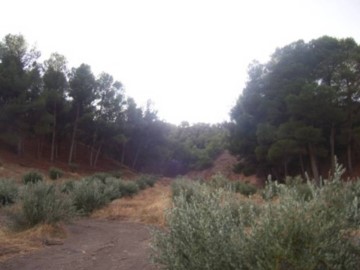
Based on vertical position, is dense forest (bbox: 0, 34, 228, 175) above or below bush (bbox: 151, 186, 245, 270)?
above

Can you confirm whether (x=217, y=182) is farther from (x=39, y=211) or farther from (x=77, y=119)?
(x=77, y=119)

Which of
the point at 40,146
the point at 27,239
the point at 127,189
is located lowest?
the point at 27,239

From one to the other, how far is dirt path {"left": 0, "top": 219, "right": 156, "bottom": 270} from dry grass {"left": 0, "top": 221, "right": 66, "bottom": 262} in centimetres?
25

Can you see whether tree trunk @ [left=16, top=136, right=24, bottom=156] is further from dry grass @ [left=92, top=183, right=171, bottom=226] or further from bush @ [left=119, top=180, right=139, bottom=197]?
dry grass @ [left=92, top=183, right=171, bottom=226]

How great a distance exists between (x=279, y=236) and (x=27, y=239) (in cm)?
681

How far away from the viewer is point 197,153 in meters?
64.1

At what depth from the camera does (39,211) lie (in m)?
10.1

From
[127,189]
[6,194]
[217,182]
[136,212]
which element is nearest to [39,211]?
[217,182]

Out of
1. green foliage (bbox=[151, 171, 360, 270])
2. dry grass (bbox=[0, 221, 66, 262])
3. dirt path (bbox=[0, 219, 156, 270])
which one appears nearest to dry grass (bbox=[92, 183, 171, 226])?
dirt path (bbox=[0, 219, 156, 270])

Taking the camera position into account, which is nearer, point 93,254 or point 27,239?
point 93,254

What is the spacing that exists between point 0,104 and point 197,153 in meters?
33.0

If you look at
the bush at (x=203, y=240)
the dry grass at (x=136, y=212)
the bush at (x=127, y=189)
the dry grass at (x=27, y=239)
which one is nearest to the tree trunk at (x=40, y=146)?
the bush at (x=127, y=189)

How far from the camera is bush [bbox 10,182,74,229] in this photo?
9.98 meters

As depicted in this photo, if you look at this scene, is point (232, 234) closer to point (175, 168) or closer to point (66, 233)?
point (66, 233)
